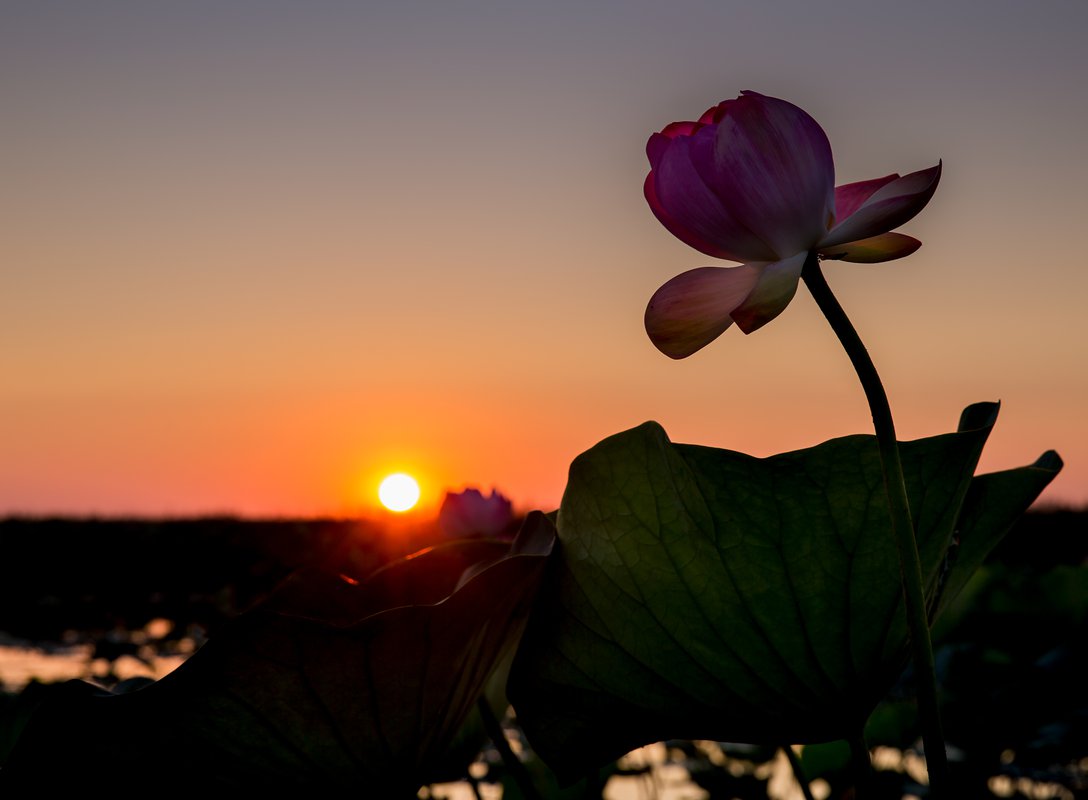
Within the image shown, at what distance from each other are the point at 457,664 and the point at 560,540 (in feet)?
0.27

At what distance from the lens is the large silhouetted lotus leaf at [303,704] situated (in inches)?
18.7

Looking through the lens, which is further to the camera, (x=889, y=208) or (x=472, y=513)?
(x=472, y=513)

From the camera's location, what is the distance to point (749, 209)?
16.8 inches

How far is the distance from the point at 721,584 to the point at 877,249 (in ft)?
0.60

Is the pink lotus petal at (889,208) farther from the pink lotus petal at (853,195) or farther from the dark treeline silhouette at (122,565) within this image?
the dark treeline silhouette at (122,565)

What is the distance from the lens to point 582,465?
51 centimetres

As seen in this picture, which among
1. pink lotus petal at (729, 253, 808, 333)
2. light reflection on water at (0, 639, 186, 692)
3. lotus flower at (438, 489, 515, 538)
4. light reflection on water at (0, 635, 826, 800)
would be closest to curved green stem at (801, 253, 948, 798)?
pink lotus petal at (729, 253, 808, 333)

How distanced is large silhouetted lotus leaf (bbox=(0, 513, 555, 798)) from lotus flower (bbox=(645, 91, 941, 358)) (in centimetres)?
14

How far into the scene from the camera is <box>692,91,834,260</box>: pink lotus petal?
42 cm

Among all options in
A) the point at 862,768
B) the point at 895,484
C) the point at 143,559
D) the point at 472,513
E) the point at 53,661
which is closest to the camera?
the point at 895,484

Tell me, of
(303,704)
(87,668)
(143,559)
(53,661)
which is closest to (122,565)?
(143,559)

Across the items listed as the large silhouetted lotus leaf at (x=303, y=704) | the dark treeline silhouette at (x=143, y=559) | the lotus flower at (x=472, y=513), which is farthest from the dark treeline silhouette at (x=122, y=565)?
the large silhouetted lotus leaf at (x=303, y=704)

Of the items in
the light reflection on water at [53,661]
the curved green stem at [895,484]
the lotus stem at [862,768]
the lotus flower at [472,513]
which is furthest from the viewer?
the light reflection on water at [53,661]

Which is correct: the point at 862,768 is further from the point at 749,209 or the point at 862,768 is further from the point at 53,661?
the point at 53,661
